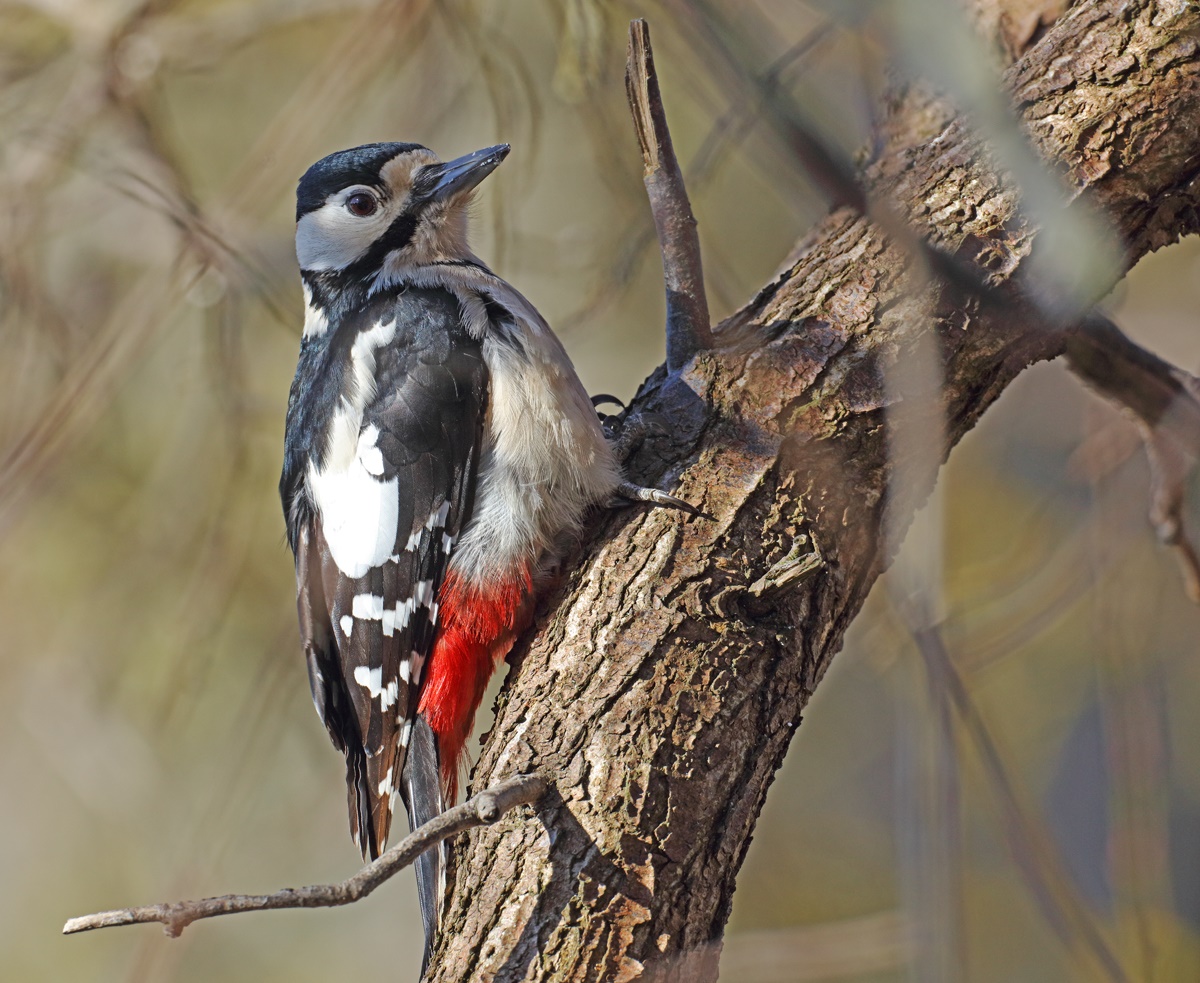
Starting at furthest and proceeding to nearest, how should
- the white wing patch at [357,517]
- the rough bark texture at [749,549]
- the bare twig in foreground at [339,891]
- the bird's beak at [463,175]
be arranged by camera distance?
the bird's beak at [463,175]
the white wing patch at [357,517]
the rough bark texture at [749,549]
the bare twig in foreground at [339,891]

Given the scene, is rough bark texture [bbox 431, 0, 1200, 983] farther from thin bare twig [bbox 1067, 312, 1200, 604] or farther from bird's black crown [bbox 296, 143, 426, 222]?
bird's black crown [bbox 296, 143, 426, 222]

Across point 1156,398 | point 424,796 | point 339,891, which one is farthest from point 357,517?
point 1156,398

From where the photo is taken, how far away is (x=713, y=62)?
1.14 meters

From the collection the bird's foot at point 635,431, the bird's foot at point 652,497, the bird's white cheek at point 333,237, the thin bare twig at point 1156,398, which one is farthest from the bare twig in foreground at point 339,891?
the bird's white cheek at point 333,237

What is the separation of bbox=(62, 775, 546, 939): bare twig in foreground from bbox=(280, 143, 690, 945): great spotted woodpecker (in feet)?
1.98

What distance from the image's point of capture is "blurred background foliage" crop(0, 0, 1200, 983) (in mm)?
2445

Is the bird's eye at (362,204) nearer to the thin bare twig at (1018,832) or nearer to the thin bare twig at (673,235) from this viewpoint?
the thin bare twig at (673,235)

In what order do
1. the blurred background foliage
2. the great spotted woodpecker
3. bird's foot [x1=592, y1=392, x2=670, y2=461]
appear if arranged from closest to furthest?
bird's foot [x1=592, y1=392, x2=670, y2=461] → the great spotted woodpecker → the blurred background foliage

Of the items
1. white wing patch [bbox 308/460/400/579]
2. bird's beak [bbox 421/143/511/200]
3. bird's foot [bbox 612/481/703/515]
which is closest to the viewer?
bird's foot [bbox 612/481/703/515]

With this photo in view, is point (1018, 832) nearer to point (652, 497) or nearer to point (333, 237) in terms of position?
point (652, 497)

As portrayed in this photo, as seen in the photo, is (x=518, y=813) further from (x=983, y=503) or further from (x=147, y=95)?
(x=983, y=503)

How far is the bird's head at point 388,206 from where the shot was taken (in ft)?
8.84

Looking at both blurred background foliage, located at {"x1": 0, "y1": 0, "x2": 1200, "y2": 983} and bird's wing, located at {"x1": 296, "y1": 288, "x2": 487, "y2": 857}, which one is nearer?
bird's wing, located at {"x1": 296, "y1": 288, "x2": 487, "y2": 857}

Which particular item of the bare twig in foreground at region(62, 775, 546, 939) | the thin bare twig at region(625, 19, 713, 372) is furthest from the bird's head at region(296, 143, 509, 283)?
the bare twig in foreground at region(62, 775, 546, 939)
